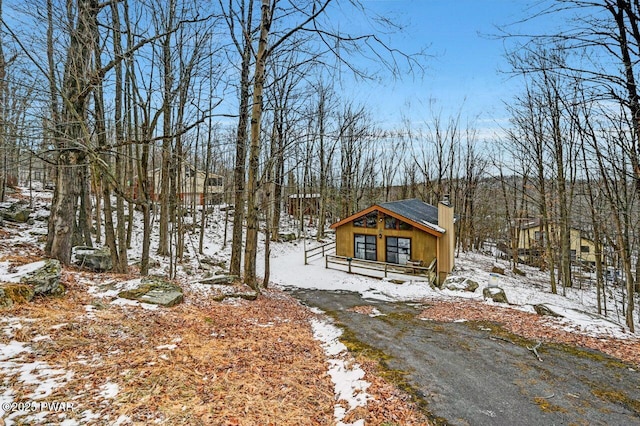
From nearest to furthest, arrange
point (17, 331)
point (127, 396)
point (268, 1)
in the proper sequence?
point (127, 396), point (17, 331), point (268, 1)

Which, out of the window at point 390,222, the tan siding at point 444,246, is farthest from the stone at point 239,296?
the tan siding at point 444,246

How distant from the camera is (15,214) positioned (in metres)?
13.3

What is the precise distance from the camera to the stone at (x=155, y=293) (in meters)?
5.59

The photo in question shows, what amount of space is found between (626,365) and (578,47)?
474cm

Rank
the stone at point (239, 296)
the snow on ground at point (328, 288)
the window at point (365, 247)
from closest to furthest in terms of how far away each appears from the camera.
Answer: the snow on ground at point (328, 288), the stone at point (239, 296), the window at point (365, 247)

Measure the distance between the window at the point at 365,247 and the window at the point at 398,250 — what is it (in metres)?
0.86

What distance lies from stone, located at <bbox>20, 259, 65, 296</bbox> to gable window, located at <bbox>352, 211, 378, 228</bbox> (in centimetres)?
1319

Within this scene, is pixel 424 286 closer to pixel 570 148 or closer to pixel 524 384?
pixel 524 384

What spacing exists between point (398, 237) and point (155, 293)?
11866mm

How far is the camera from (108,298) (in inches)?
210

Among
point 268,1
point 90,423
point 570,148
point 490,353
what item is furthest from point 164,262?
point 570,148

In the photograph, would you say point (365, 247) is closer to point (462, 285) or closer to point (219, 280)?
point (462, 285)

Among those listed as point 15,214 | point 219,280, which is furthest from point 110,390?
point 15,214

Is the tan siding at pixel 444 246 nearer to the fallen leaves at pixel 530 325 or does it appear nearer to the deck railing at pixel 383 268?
the deck railing at pixel 383 268
